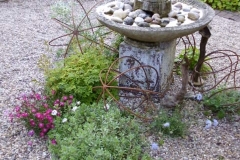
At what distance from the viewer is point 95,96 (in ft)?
10.7

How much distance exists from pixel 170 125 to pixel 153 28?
32.5 inches

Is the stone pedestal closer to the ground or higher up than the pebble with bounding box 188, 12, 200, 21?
closer to the ground

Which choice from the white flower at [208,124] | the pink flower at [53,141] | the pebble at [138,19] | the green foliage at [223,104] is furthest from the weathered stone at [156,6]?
the pink flower at [53,141]

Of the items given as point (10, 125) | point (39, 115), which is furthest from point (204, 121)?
point (10, 125)

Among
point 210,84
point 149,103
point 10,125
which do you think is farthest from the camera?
point 210,84

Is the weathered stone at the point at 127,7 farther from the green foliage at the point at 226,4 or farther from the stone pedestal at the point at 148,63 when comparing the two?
the green foliage at the point at 226,4

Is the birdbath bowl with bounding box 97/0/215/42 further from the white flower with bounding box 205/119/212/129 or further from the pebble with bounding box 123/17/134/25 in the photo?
the white flower with bounding box 205/119/212/129

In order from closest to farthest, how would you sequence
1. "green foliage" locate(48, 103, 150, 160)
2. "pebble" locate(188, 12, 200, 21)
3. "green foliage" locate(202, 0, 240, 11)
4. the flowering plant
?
"green foliage" locate(48, 103, 150, 160) → the flowering plant → "pebble" locate(188, 12, 200, 21) → "green foliage" locate(202, 0, 240, 11)

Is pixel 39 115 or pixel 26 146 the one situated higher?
pixel 39 115

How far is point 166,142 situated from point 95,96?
79 centimetres

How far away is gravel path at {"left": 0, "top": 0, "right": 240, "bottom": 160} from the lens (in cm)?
286

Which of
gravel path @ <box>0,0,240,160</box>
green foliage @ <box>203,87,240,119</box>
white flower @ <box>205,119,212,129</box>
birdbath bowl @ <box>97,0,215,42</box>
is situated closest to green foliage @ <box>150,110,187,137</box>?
gravel path @ <box>0,0,240,160</box>

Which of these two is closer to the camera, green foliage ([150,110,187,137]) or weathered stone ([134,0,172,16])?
green foliage ([150,110,187,137])

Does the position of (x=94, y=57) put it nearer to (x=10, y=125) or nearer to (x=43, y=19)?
(x=10, y=125)
